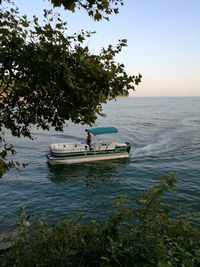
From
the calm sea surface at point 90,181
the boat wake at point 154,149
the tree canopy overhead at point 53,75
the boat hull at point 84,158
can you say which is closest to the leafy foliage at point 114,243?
the tree canopy overhead at point 53,75

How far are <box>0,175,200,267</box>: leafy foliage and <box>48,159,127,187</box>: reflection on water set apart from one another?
1747 cm

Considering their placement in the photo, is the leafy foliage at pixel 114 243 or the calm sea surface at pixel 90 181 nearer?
the leafy foliage at pixel 114 243

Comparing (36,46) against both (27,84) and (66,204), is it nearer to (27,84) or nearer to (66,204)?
(27,84)

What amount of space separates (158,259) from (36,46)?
562 centimetres

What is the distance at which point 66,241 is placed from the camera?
7.88 meters

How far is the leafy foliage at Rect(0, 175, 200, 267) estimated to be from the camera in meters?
7.03

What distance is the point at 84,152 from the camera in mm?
32812

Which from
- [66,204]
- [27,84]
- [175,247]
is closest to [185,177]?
[66,204]

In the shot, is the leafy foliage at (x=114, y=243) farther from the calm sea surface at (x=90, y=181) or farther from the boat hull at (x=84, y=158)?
the boat hull at (x=84, y=158)

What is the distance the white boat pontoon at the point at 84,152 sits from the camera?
104 ft

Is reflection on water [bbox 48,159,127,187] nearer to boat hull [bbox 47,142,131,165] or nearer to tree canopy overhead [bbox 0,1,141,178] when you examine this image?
boat hull [bbox 47,142,131,165]

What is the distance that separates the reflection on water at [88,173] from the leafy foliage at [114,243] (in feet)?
57.3

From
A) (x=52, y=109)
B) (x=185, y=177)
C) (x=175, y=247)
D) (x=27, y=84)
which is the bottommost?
(x=185, y=177)

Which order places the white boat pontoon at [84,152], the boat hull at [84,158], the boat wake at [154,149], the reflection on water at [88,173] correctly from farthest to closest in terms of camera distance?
the boat wake at [154,149], the white boat pontoon at [84,152], the boat hull at [84,158], the reflection on water at [88,173]
